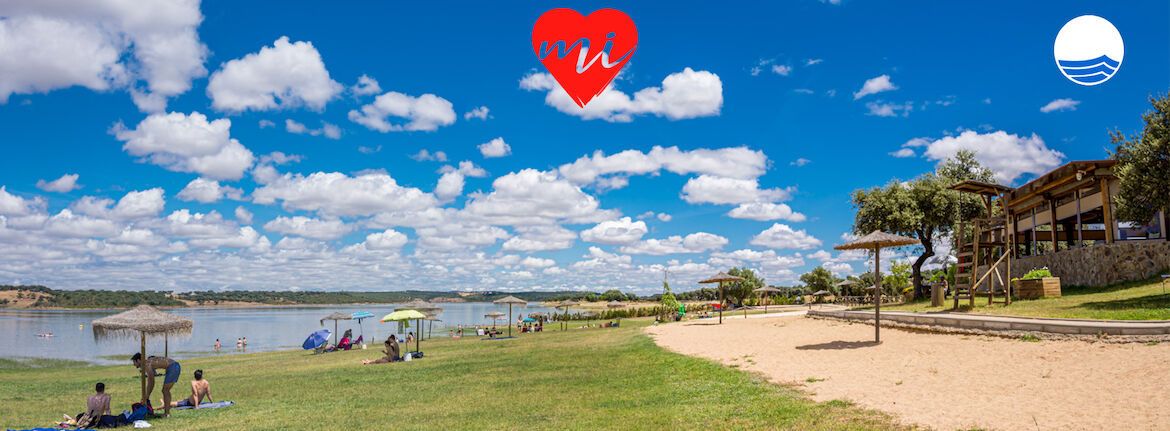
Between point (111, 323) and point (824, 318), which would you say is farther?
point (824, 318)

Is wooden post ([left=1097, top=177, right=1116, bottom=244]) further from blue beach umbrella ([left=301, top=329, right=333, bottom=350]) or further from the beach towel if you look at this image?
blue beach umbrella ([left=301, top=329, right=333, bottom=350])

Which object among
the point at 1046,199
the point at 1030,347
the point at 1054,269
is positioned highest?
the point at 1046,199

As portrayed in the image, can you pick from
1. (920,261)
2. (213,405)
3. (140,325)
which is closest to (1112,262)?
(920,261)

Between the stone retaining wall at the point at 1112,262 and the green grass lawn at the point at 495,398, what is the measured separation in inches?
682

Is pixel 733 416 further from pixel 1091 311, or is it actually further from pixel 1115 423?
pixel 1091 311

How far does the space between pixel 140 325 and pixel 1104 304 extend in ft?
84.4

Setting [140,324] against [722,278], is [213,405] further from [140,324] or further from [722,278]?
[722,278]

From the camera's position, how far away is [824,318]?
26.2 meters

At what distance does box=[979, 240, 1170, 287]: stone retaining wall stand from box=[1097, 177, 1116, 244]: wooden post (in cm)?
169

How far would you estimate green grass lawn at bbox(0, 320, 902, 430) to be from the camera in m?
10.3

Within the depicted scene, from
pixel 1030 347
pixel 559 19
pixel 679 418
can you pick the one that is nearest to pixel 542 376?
pixel 679 418

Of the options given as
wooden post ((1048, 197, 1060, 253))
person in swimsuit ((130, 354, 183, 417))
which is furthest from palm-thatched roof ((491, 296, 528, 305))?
wooden post ((1048, 197, 1060, 253))

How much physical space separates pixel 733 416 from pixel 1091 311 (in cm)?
1298

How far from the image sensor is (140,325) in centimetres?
1435
